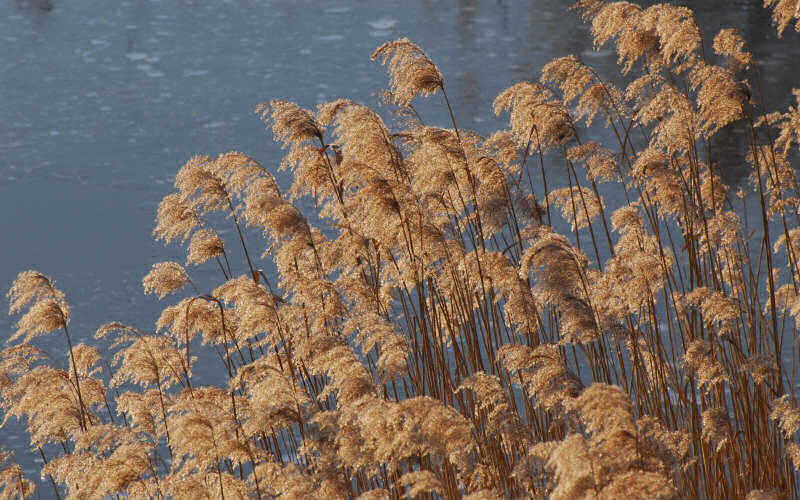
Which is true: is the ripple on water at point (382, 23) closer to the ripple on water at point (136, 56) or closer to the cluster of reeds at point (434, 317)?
the ripple on water at point (136, 56)

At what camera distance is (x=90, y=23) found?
30.6 feet

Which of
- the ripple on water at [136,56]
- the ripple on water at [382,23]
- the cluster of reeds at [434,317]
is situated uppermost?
the cluster of reeds at [434,317]

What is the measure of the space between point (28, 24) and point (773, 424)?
904 centimetres

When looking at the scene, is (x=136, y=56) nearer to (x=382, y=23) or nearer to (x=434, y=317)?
(x=382, y=23)

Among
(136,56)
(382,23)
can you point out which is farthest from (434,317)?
(382,23)

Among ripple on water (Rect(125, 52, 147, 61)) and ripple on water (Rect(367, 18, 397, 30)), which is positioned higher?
ripple on water (Rect(367, 18, 397, 30))

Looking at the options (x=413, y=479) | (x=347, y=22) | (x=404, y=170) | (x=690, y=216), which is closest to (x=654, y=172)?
(x=690, y=216)

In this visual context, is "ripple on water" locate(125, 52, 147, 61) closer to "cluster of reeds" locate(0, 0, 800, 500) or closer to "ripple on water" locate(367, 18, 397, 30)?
"ripple on water" locate(367, 18, 397, 30)

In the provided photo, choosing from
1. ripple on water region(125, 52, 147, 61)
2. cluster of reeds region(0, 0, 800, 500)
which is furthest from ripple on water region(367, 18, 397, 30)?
cluster of reeds region(0, 0, 800, 500)

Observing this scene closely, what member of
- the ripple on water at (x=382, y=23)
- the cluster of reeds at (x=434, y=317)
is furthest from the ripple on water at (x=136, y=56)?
the cluster of reeds at (x=434, y=317)

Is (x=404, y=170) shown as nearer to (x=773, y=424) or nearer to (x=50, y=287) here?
(x=50, y=287)

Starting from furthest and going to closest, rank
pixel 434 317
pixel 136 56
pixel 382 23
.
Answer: pixel 382 23 → pixel 136 56 → pixel 434 317

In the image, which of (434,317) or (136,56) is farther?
(136,56)

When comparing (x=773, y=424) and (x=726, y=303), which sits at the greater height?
(x=726, y=303)
